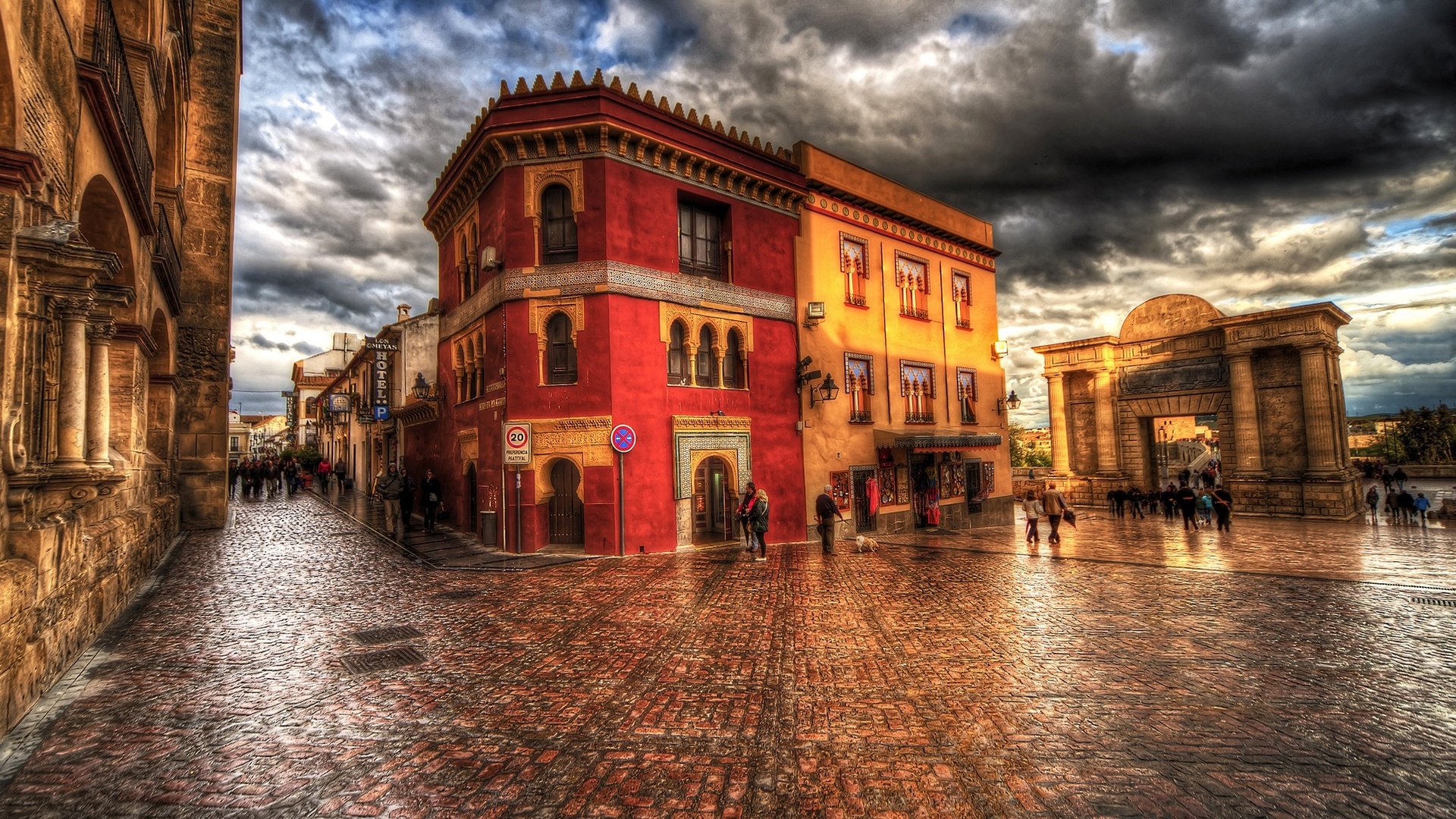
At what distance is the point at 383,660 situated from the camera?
7.21m

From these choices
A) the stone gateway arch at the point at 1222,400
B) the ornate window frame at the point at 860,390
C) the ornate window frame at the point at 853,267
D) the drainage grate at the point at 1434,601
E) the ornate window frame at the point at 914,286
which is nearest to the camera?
the drainage grate at the point at 1434,601

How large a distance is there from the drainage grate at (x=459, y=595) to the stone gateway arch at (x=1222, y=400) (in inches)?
1219

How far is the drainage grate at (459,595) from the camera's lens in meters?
10.4

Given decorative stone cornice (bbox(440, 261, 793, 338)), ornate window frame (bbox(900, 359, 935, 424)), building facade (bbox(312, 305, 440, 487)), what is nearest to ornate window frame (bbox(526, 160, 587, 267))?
decorative stone cornice (bbox(440, 261, 793, 338))

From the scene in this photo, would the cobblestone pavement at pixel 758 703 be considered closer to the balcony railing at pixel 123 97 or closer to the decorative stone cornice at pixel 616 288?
the balcony railing at pixel 123 97

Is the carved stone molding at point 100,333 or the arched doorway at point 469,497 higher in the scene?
the carved stone molding at point 100,333

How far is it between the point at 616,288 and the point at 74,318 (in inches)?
382

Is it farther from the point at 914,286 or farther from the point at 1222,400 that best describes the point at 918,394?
the point at 1222,400

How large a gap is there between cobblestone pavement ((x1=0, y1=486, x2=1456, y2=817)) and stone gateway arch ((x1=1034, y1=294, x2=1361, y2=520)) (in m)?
19.1

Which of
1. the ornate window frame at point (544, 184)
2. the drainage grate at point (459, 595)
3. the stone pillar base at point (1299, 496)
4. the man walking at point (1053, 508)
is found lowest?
the stone pillar base at point (1299, 496)

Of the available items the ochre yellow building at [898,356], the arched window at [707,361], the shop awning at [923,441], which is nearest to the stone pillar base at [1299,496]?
the ochre yellow building at [898,356]

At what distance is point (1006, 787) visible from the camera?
4332 millimetres

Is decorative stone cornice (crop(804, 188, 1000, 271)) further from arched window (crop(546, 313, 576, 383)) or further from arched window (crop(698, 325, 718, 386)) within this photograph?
arched window (crop(546, 313, 576, 383))

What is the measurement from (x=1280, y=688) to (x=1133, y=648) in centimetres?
146
